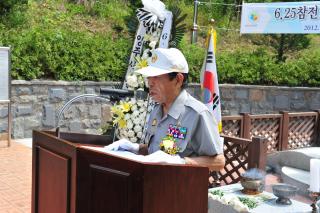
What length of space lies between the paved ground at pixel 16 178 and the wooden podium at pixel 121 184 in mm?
3054

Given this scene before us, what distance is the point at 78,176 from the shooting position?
2.11 metres

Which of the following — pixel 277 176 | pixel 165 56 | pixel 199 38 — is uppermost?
pixel 199 38

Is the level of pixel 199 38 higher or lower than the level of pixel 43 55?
higher

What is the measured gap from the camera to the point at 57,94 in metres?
9.02

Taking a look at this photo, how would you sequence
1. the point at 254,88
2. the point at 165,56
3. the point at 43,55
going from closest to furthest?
1. the point at 165,56
2. the point at 43,55
3. the point at 254,88

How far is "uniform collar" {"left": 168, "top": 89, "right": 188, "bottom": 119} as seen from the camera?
263 cm

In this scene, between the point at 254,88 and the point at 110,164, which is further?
the point at 254,88

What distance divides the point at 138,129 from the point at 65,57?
5.02 metres

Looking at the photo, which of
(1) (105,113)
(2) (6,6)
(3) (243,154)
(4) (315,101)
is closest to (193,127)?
(3) (243,154)

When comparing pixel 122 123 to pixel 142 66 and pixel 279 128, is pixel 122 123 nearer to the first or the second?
pixel 142 66

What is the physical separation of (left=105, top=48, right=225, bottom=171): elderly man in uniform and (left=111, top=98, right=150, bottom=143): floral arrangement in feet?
5.71

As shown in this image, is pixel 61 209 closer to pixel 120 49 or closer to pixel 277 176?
pixel 277 176

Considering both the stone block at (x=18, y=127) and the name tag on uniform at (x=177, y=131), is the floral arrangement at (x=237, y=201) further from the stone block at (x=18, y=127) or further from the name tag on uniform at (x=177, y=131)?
the stone block at (x=18, y=127)

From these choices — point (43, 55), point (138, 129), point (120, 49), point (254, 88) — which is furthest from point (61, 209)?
point (254, 88)
